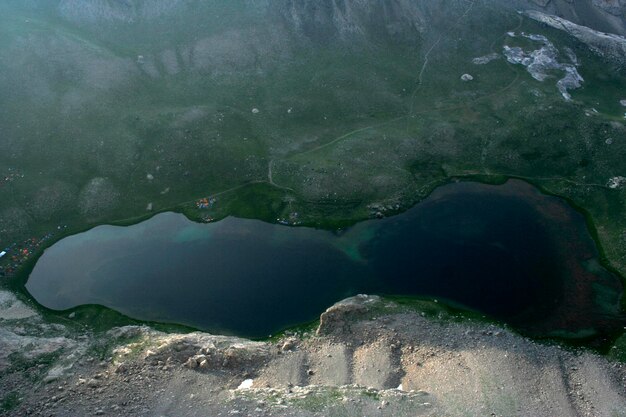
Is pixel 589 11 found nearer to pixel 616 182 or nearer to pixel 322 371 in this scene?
pixel 616 182

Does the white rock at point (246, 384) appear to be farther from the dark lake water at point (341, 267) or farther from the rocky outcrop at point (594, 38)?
the rocky outcrop at point (594, 38)

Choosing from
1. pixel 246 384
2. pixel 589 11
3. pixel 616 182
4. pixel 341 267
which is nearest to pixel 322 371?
pixel 246 384

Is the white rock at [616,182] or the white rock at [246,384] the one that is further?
the white rock at [616,182]

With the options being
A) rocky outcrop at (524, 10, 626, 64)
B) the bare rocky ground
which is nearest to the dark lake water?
the bare rocky ground

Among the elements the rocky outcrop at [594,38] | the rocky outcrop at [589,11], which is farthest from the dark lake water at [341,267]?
the rocky outcrop at [589,11]

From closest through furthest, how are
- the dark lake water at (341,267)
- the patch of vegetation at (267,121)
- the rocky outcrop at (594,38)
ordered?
the dark lake water at (341,267), the patch of vegetation at (267,121), the rocky outcrop at (594,38)

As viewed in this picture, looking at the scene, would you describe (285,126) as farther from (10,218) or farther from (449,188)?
(10,218)

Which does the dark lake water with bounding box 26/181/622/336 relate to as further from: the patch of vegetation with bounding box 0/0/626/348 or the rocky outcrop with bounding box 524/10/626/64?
the rocky outcrop with bounding box 524/10/626/64
